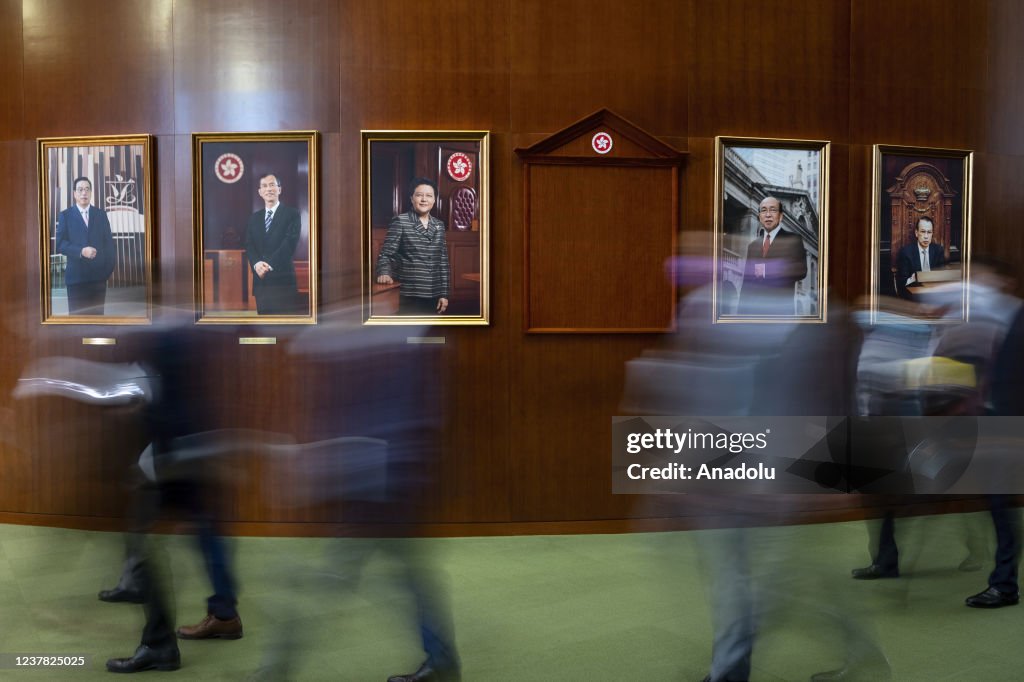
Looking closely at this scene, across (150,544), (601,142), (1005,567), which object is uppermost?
(601,142)

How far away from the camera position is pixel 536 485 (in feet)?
21.1

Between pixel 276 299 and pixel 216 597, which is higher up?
pixel 276 299

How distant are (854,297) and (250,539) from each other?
5139 millimetres

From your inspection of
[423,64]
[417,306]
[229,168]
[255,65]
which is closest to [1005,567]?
[417,306]

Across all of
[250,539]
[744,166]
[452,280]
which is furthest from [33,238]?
[744,166]

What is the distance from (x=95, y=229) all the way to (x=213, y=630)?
11.9ft

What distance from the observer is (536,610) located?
15.8 feet

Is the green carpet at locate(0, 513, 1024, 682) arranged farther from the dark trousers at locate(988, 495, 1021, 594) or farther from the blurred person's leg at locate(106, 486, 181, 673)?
the dark trousers at locate(988, 495, 1021, 594)

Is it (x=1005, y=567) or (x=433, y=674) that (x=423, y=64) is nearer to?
(x=433, y=674)

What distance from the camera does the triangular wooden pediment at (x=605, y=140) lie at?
6.30 meters

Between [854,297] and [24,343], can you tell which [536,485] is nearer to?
[854,297]

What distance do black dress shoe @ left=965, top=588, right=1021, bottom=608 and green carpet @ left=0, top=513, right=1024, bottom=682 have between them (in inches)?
3.2

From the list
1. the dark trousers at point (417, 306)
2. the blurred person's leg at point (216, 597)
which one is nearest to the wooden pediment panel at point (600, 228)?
the dark trousers at point (417, 306)

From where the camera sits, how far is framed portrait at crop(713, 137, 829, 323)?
6605 millimetres
